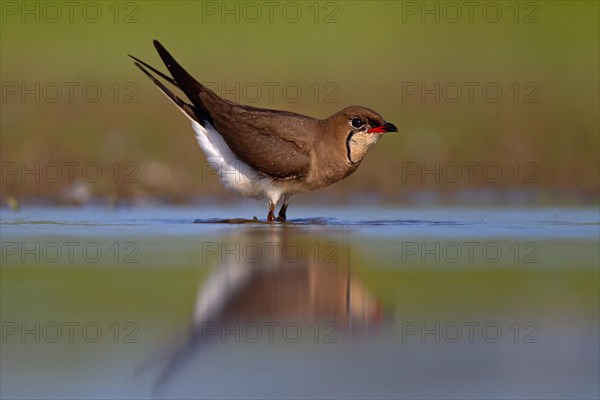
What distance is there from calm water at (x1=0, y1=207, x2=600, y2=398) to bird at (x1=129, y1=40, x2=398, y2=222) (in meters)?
0.69

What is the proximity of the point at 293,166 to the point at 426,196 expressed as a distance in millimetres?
2666

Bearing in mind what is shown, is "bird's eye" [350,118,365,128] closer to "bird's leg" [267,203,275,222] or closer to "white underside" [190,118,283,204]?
"white underside" [190,118,283,204]

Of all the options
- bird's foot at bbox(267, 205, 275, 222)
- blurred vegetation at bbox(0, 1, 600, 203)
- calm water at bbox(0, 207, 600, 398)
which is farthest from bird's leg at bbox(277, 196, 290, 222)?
blurred vegetation at bbox(0, 1, 600, 203)

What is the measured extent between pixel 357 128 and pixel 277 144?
65 centimetres

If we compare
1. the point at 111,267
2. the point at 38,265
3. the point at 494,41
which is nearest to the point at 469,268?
the point at 111,267

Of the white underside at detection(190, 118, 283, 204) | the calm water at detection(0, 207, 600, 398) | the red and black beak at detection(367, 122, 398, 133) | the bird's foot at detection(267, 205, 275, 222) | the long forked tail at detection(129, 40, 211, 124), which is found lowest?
the calm water at detection(0, 207, 600, 398)

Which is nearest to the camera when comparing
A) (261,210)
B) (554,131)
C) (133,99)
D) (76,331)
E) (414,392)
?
(414,392)

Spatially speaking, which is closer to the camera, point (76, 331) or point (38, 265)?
point (76, 331)

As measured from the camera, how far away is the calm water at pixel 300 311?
4031 mm

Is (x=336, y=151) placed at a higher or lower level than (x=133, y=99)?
lower

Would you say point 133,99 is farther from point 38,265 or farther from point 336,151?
point 38,265

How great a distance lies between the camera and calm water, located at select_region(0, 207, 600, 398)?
4.03 metres

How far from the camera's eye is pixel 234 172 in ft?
30.2

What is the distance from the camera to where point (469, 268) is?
21.6ft
